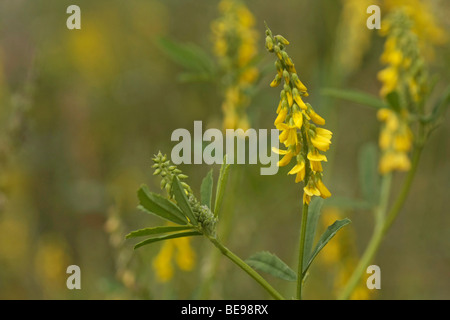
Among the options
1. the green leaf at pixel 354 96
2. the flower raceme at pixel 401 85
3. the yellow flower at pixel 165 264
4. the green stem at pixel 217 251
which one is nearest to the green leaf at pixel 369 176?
the flower raceme at pixel 401 85

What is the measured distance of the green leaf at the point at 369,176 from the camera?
1.68 metres

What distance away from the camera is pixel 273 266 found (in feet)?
3.86

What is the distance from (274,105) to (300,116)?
4.03ft

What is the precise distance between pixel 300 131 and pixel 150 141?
8.02 feet

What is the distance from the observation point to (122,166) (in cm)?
327

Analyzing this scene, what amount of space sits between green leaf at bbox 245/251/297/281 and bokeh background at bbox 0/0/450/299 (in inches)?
36.8

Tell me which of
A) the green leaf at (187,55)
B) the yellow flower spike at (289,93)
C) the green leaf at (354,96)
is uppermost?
the green leaf at (187,55)

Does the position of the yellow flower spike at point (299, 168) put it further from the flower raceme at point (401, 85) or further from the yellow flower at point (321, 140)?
the flower raceme at point (401, 85)

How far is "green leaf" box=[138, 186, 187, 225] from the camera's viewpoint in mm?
991

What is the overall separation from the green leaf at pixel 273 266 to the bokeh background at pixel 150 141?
3.06 ft

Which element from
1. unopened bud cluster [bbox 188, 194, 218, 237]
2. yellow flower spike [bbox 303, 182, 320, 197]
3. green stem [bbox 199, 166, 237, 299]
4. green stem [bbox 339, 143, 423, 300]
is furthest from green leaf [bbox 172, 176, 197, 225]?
green stem [bbox 199, 166, 237, 299]

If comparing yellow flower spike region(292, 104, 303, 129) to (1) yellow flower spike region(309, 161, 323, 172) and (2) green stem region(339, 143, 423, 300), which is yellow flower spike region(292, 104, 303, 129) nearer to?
(1) yellow flower spike region(309, 161, 323, 172)

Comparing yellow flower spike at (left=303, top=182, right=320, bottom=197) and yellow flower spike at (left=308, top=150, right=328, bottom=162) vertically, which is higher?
yellow flower spike at (left=308, top=150, right=328, bottom=162)
